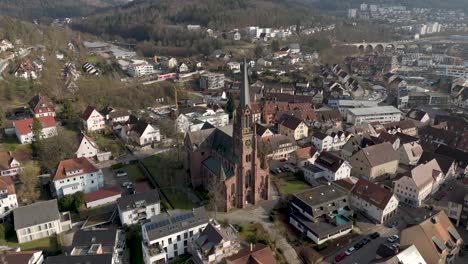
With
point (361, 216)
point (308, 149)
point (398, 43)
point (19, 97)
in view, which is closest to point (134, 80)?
point (19, 97)

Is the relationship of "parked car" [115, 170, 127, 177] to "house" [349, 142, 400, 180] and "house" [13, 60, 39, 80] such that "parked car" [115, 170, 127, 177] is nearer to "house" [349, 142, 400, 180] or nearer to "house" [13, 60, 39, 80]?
"house" [349, 142, 400, 180]

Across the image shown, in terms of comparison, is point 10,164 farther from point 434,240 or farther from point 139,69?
point 139,69

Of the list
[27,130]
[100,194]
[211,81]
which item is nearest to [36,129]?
[27,130]

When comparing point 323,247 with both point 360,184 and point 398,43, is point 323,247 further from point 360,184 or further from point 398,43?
point 398,43

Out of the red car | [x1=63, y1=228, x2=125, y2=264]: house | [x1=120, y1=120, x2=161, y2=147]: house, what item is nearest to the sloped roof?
Answer: the red car

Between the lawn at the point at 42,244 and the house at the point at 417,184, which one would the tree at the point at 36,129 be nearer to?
the lawn at the point at 42,244

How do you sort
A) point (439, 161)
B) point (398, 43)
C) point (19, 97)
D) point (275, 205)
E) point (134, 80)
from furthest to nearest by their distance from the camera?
point (398, 43) < point (134, 80) < point (19, 97) < point (439, 161) < point (275, 205)
